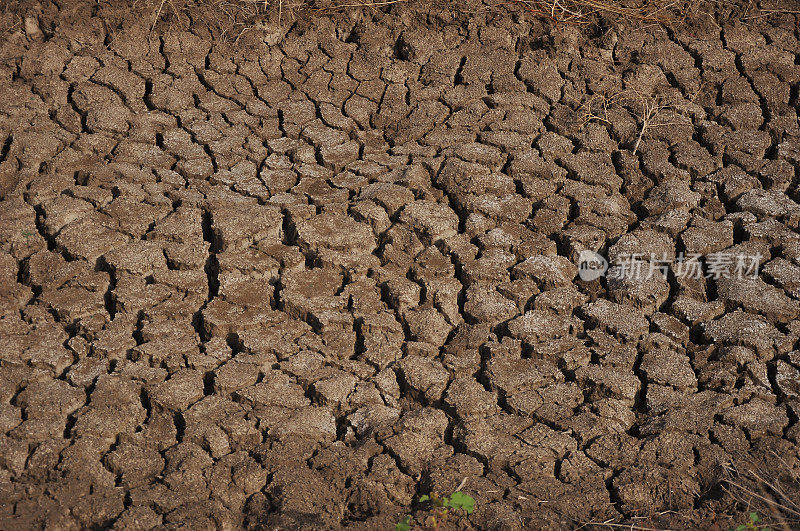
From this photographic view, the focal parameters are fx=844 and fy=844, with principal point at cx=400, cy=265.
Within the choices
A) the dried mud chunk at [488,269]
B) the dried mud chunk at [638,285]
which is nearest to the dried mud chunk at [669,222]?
the dried mud chunk at [638,285]

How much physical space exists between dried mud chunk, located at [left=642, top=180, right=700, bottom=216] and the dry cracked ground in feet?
0.04

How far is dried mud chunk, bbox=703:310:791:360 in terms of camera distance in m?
3.39

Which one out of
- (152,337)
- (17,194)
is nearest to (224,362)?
(152,337)

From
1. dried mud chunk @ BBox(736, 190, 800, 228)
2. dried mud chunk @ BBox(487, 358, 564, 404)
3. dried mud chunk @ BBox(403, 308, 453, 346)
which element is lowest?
dried mud chunk @ BBox(403, 308, 453, 346)

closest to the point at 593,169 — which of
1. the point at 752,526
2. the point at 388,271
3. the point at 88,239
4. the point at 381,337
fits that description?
the point at 388,271

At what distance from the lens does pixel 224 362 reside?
3.32 m

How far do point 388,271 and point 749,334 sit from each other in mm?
1524

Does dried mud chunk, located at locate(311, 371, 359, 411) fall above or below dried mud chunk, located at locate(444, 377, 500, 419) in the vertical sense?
below

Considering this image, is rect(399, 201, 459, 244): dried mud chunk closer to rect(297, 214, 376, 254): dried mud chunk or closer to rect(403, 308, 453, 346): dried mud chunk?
rect(297, 214, 376, 254): dried mud chunk

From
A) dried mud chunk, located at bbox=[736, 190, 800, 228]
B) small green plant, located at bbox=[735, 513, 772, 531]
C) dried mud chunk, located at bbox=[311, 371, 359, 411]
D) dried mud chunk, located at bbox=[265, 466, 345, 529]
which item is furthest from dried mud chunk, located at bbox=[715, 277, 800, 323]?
dried mud chunk, located at bbox=[265, 466, 345, 529]

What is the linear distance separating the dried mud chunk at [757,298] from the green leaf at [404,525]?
175 cm

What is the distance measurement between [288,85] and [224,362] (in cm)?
210

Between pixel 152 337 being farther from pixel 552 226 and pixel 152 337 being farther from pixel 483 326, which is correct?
pixel 552 226

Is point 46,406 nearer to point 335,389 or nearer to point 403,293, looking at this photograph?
point 335,389
